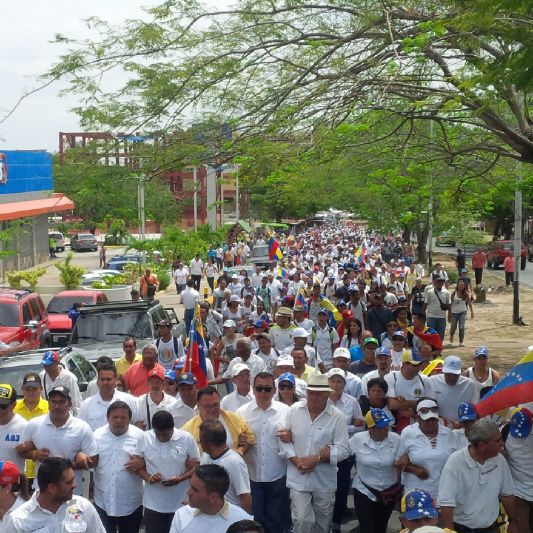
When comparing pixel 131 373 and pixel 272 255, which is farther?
pixel 272 255

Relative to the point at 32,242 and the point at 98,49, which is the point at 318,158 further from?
the point at 32,242

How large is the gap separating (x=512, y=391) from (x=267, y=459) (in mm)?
2068

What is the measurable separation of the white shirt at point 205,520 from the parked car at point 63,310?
1532 cm

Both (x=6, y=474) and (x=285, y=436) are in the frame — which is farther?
(x=285, y=436)

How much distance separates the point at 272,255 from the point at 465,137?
506 inches

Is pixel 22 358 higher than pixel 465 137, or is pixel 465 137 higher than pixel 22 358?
pixel 465 137

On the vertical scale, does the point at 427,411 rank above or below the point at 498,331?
above

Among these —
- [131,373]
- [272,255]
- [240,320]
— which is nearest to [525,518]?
[131,373]

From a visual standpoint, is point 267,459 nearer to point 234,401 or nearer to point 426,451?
point 234,401

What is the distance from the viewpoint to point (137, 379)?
35.6 ft

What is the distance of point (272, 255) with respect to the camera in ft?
99.6

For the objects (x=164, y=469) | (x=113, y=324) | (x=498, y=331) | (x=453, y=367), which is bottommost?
(x=498, y=331)

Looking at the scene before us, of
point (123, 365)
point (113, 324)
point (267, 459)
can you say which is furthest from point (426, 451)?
point (113, 324)

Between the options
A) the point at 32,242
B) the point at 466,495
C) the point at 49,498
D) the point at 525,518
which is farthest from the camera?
the point at 32,242
